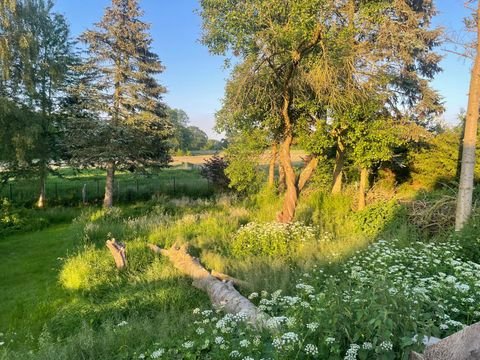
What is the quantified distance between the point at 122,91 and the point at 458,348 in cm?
1634

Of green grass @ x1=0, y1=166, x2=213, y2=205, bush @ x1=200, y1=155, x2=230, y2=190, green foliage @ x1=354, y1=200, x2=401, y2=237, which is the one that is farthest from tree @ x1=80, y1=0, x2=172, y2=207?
green foliage @ x1=354, y1=200, x2=401, y2=237

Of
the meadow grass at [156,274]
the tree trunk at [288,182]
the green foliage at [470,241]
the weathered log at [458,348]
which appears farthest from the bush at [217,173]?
the weathered log at [458,348]

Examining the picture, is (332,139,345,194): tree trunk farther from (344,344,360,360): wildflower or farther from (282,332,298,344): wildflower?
(344,344,360,360): wildflower

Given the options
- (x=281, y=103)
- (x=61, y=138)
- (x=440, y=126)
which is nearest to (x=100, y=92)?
(x=61, y=138)

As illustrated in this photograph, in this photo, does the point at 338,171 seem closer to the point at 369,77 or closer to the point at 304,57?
the point at 369,77

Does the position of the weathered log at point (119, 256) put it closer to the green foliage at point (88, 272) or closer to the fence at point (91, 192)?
the green foliage at point (88, 272)

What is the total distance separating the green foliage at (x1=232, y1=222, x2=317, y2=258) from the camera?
7852mm

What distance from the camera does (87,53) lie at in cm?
1563

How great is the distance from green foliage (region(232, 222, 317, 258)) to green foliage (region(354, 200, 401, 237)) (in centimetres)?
147

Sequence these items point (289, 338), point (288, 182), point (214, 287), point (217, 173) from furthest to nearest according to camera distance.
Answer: point (217, 173)
point (288, 182)
point (214, 287)
point (289, 338)

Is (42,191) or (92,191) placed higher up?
(42,191)

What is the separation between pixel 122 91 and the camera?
52.1ft

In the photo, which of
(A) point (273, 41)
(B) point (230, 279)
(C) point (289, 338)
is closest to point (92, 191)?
(A) point (273, 41)

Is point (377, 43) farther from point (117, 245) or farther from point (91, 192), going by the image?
point (91, 192)
